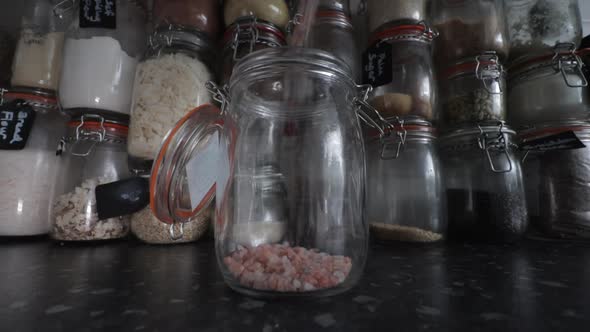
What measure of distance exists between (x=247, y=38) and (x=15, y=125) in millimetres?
568

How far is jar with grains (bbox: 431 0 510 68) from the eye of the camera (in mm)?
697

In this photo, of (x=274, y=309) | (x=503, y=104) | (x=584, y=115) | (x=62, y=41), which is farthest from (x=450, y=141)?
(x=62, y=41)

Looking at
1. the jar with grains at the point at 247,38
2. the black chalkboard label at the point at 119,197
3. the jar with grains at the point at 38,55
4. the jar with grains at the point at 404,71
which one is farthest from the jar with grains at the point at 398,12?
the jar with grains at the point at 38,55

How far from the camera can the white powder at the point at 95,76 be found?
25.8 inches

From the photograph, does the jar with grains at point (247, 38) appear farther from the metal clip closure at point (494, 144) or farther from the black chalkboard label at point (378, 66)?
the metal clip closure at point (494, 144)

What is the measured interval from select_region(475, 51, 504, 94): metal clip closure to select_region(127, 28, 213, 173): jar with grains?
639 mm

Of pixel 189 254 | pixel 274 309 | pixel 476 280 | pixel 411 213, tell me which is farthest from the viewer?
pixel 411 213

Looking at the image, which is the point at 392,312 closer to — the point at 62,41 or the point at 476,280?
the point at 476,280

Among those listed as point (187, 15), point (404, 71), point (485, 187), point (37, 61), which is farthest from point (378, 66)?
point (37, 61)

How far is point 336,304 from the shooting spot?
0.27m

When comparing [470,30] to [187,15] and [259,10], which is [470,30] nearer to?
[259,10]

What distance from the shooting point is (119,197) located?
547 millimetres

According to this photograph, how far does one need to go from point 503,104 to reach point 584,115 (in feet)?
0.62

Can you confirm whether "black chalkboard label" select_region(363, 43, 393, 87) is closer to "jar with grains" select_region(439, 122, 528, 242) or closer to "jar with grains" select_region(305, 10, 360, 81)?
"jar with grains" select_region(305, 10, 360, 81)
